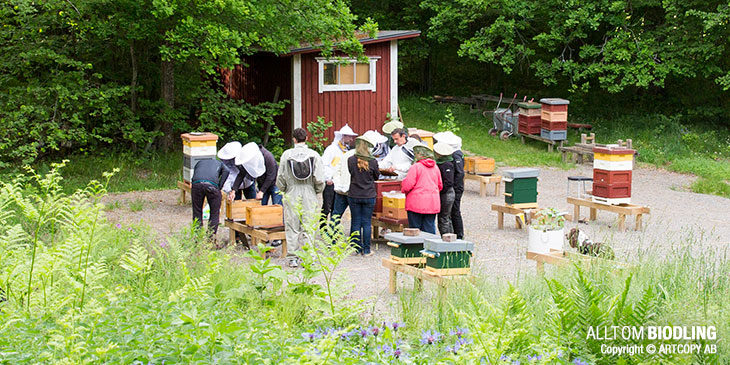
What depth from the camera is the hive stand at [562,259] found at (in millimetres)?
7807

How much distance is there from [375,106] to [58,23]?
801cm

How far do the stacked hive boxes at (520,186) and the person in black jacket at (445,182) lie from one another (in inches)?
82.1

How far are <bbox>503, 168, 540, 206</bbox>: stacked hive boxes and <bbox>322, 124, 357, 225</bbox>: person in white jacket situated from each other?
2832mm

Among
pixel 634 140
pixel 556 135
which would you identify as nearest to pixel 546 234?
pixel 556 135

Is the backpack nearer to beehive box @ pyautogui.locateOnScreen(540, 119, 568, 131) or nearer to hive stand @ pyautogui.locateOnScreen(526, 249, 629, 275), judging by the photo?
hive stand @ pyautogui.locateOnScreen(526, 249, 629, 275)

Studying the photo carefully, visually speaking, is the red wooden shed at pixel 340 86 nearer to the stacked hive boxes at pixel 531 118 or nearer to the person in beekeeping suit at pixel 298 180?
the stacked hive boxes at pixel 531 118

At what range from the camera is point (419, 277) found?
8.49 metres

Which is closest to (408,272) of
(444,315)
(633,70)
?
(444,315)

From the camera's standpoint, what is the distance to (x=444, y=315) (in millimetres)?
6871

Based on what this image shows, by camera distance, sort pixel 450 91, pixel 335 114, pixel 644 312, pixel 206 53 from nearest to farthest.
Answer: pixel 644 312, pixel 206 53, pixel 335 114, pixel 450 91

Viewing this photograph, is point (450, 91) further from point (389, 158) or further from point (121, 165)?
point (389, 158)

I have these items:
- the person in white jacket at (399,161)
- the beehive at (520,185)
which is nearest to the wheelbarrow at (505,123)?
the beehive at (520,185)

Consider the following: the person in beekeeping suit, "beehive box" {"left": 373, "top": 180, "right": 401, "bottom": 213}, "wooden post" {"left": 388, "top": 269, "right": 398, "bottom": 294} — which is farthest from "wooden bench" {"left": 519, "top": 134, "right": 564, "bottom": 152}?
"wooden post" {"left": 388, "top": 269, "right": 398, "bottom": 294}

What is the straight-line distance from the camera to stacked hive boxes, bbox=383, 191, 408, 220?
1166cm
